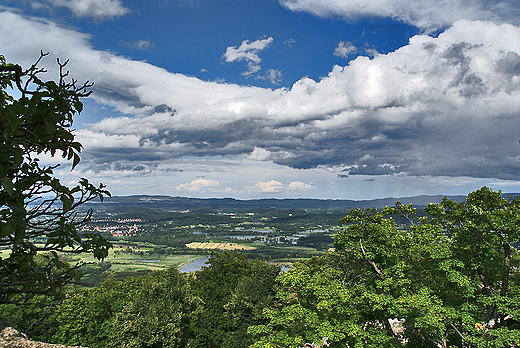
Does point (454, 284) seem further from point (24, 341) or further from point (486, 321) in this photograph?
point (24, 341)

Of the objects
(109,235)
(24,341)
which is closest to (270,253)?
(109,235)

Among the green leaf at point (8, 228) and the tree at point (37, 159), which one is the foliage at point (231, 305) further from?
the green leaf at point (8, 228)

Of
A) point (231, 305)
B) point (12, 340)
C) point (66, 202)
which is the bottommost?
point (231, 305)

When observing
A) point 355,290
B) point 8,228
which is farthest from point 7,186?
point 355,290

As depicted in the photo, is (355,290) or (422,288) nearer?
(422,288)

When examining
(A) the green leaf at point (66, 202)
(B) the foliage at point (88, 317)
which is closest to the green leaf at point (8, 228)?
(A) the green leaf at point (66, 202)

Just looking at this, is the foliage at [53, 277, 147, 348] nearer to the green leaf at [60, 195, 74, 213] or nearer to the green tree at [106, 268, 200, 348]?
the green tree at [106, 268, 200, 348]

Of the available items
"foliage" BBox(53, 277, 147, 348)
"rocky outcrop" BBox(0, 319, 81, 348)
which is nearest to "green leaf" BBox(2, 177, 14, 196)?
"rocky outcrop" BBox(0, 319, 81, 348)

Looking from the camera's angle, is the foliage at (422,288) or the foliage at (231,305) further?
the foliage at (231,305)

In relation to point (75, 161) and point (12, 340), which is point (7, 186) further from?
point (12, 340)
